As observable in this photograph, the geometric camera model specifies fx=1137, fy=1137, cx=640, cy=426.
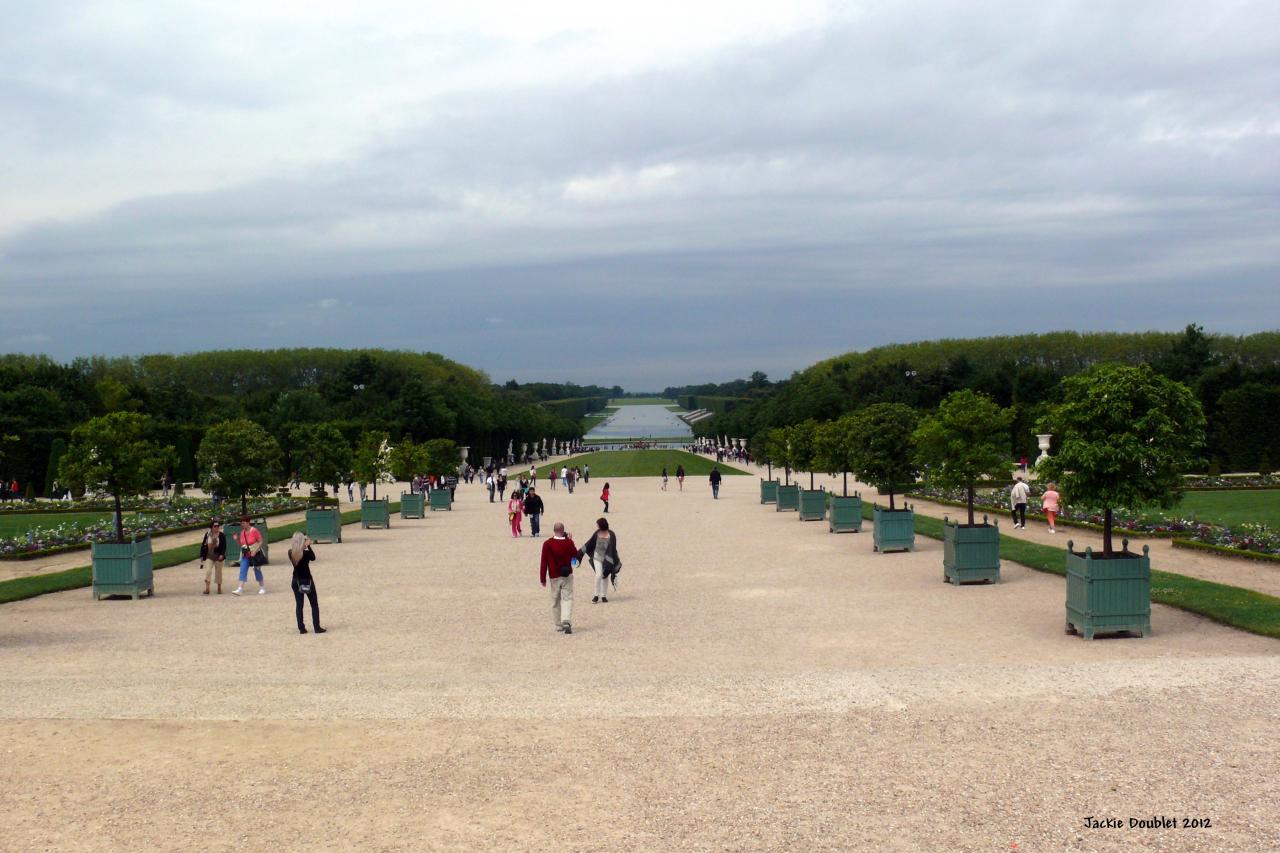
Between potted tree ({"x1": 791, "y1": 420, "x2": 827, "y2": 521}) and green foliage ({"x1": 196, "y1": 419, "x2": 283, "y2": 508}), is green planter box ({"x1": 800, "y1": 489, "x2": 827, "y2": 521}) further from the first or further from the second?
green foliage ({"x1": 196, "y1": 419, "x2": 283, "y2": 508})

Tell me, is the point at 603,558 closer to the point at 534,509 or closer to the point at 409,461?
the point at 534,509

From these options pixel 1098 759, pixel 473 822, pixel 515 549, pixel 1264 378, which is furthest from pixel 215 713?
pixel 1264 378

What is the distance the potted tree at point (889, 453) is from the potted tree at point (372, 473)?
17609mm

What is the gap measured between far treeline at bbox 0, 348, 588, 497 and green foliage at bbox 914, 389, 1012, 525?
25.4m

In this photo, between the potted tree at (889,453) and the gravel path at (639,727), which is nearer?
the gravel path at (639,727)

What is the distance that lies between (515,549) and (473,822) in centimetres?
2167

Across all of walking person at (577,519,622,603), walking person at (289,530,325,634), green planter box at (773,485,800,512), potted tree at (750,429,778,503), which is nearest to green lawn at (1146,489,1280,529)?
green planter box at (773,485,800,512)

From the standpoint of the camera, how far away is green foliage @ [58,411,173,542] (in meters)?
22.1

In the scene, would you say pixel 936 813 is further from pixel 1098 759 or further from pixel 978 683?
pixel 978 683

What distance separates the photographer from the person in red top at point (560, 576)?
16375mm

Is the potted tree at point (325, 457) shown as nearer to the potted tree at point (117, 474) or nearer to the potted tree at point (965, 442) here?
the potted tree at point (117, 474)

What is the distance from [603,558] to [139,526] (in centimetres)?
2316

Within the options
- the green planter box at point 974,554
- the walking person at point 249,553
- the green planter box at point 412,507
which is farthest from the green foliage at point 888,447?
the green planter box at point 412,507

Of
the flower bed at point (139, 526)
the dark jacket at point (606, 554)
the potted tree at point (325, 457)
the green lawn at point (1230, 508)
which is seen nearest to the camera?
the dark jacket at point (606, 554)
